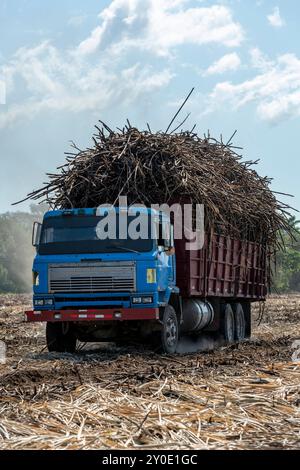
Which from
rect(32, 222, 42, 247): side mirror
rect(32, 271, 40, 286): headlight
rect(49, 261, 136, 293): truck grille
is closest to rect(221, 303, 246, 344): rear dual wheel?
rect(49, 261, 136, 293): truck grille

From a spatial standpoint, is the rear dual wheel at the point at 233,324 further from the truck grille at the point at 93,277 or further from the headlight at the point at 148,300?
the truck grille at the point at 93,277

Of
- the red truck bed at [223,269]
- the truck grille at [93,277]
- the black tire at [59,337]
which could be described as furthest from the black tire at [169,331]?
the black tire at [59,337]

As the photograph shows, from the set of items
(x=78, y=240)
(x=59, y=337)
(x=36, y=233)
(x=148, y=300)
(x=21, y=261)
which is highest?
(x=21, y=261)

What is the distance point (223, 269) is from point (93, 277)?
4.95 m

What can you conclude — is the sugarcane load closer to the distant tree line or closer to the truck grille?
the truck grille

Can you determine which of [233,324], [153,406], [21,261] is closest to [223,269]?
[233,324]

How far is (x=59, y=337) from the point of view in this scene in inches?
614

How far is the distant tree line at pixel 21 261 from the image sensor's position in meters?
94.4

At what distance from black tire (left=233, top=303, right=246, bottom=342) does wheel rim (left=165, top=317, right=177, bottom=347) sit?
16.7 feet

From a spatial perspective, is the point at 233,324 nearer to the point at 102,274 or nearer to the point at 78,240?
the point at 102,274

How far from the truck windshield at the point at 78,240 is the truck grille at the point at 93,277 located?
0.96ft

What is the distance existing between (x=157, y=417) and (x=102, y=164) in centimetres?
996

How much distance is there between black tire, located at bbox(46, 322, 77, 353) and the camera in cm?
1543
